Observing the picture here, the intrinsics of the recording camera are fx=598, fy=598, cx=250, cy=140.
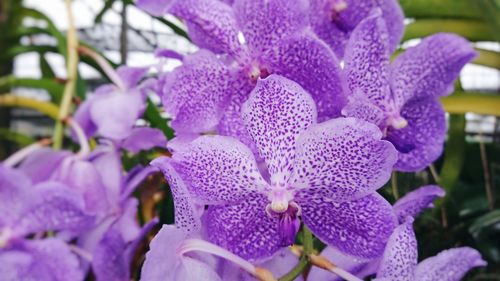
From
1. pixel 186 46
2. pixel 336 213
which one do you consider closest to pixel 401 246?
pixel 336 213

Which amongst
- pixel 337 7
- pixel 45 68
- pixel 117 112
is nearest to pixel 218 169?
pixel 337 7

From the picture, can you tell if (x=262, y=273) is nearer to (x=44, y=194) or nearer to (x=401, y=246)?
(x=401, y=246)

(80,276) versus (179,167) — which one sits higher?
(179,167)

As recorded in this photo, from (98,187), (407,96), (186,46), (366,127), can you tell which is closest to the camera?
(366,127)

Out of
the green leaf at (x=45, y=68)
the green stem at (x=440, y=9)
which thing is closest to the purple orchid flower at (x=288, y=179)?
the green stem at (x=440, y=9)

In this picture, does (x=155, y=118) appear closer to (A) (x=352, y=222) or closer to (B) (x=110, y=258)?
(B) (x=110, y=258)

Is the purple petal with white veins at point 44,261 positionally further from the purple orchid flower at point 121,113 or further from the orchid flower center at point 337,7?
the orchid flower center at point 337,7

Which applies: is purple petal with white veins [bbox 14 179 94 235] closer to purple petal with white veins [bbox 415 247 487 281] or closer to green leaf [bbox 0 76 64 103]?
purple petal with white veins [bbox 415 247 487 281]
